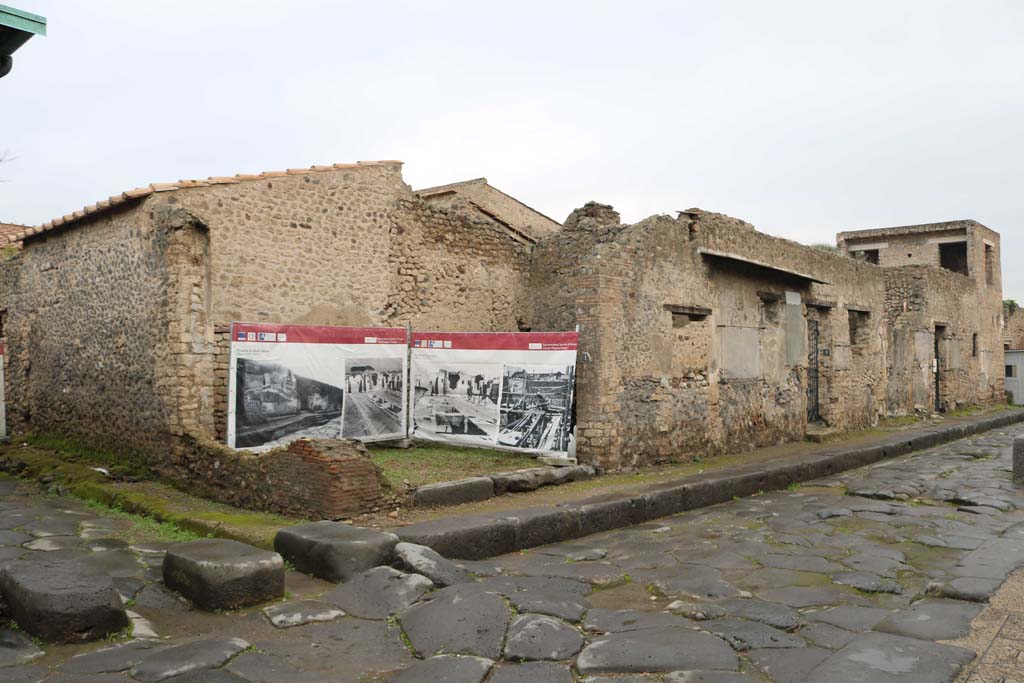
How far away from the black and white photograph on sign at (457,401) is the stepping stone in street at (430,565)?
3858 millimetres

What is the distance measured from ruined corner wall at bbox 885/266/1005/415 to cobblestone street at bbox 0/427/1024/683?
1295 cm

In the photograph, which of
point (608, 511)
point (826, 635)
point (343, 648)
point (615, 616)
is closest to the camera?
point (343, 648)

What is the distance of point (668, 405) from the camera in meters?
10.3

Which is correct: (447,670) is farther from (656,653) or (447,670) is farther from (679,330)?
(679,330)

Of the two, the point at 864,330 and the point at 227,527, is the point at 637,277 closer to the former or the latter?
the point at 227,527

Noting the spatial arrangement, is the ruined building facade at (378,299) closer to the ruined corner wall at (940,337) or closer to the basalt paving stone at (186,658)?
the basalt paving stone at (186,658)

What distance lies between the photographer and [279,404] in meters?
7.87

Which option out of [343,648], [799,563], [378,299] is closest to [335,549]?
[343,648]

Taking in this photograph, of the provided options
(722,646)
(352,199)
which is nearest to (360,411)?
(352,199)

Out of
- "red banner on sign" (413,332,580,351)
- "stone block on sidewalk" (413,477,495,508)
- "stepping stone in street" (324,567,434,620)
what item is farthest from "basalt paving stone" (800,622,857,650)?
"red banner on sign" (413,332,580,351)

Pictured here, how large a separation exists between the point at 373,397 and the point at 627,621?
205 inches

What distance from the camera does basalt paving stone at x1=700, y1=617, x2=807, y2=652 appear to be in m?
3.86

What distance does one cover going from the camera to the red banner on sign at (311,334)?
7.65 meters

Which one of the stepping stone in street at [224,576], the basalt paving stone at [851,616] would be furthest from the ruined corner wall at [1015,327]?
the stepping stone in street at [224,576]
